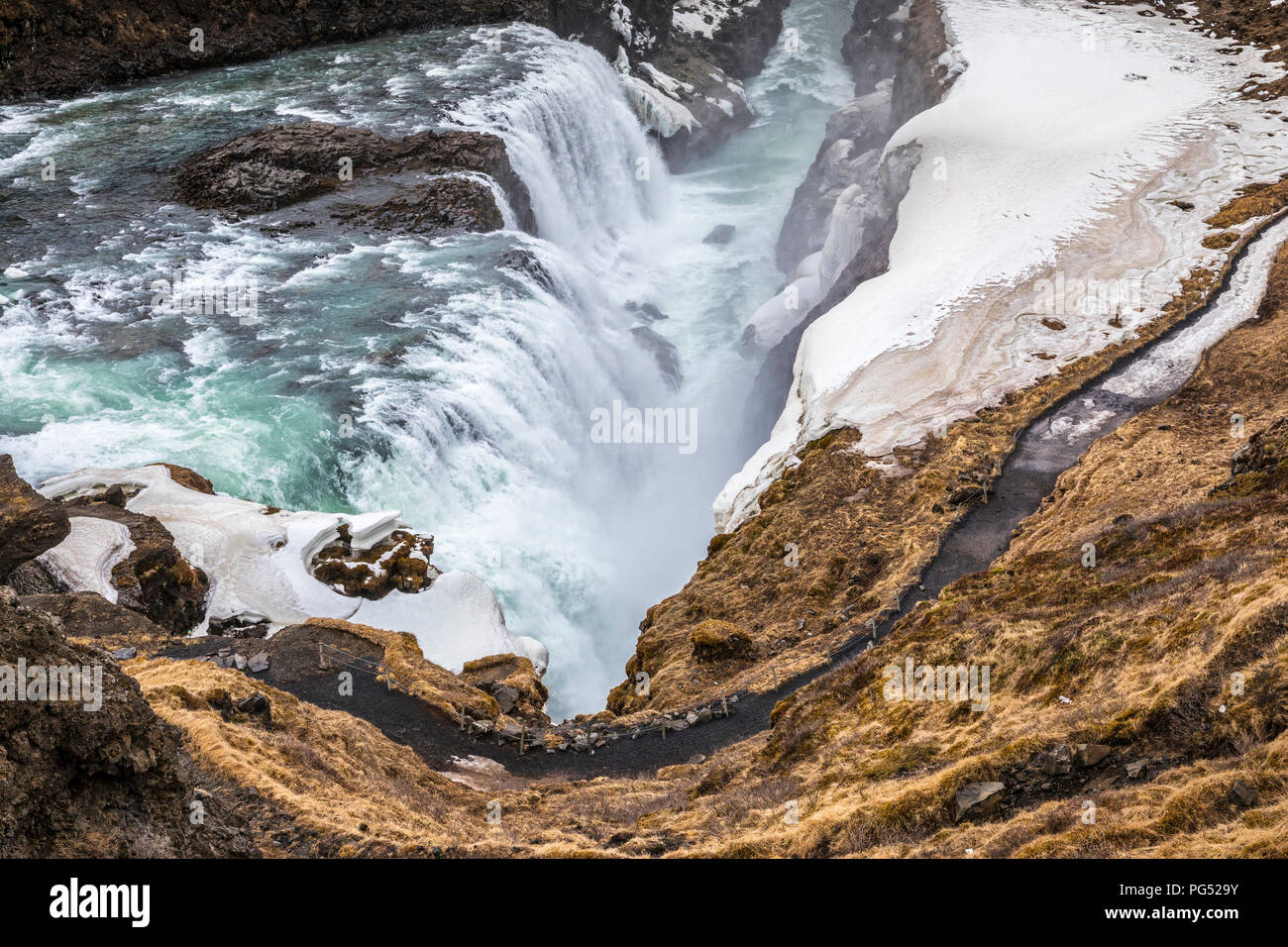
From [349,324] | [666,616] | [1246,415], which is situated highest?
[1246,415]

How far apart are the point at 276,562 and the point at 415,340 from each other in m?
9.88

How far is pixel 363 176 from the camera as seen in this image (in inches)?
1335

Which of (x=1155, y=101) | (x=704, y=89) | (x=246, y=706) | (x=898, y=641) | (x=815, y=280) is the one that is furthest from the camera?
(x=704, y=89)

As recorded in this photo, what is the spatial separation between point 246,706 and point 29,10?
37833 millimetres

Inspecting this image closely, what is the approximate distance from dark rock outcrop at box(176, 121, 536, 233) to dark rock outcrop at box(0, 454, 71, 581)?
19262mm

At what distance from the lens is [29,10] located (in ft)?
120

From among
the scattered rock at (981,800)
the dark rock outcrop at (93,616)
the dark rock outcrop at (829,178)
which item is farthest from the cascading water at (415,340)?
the scattered rock at (981,800)

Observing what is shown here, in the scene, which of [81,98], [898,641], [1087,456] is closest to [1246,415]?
[1087,456]

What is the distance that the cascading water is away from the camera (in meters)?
22.0

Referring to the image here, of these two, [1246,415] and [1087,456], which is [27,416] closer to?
[1087,456]
